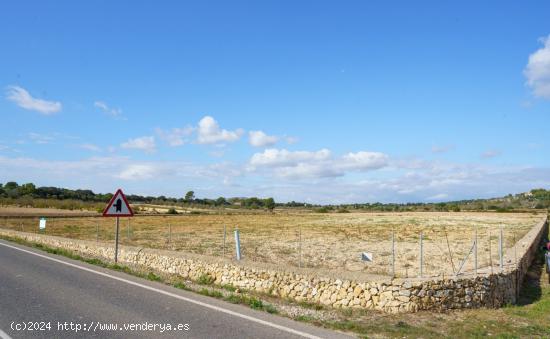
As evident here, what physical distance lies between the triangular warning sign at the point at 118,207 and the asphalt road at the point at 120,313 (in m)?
3.07

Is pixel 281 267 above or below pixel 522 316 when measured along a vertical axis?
above

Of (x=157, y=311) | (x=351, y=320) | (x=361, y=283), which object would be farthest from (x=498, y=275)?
(x=157, y=311)

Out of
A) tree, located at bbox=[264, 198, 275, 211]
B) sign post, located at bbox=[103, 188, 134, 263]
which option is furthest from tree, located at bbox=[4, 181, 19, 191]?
sign post, located at bbox=[103, 188, 134, 263]

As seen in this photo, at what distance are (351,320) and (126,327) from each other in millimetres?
3886

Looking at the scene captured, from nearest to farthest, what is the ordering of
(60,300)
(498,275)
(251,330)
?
(251,330), (60,300), (498,275)

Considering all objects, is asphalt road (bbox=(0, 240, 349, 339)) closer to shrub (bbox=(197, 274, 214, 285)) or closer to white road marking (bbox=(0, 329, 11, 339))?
Result: white road marking (bbox=(0, 329, 11, 339))

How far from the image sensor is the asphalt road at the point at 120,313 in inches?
263

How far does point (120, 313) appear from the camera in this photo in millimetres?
7770

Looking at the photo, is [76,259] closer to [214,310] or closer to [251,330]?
[214,310]

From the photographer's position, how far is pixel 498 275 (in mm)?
10281

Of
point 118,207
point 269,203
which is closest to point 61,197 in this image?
point 269,203

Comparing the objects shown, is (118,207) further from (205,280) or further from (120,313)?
(120,313)

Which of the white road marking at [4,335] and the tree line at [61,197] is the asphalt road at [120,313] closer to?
the white road marking at [4,335]

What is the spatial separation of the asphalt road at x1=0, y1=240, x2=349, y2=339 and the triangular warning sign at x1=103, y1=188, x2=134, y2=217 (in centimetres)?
307
